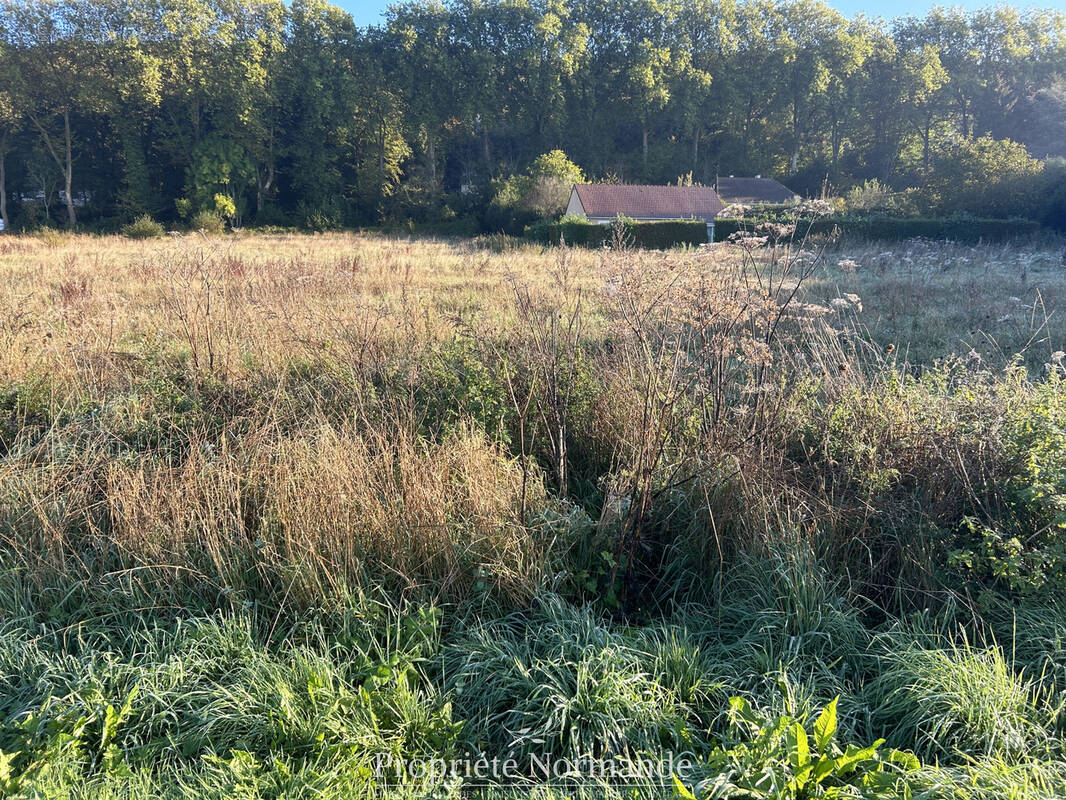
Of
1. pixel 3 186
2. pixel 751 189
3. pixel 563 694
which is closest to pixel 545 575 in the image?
pixel 563 694

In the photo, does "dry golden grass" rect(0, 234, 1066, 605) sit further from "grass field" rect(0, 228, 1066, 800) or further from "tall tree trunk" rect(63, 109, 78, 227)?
A: "tall tree trunk" rect(63, 109, 78, 227)

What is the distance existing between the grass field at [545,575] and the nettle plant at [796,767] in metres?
0.01

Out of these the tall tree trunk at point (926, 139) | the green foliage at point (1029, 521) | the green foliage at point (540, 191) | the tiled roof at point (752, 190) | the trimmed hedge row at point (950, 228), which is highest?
the tall tree trunk at point (926, 139)

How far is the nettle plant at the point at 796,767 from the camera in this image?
1.87m

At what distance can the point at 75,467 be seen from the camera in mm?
3668

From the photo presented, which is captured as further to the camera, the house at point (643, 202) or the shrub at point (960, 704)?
the house at point (643, 202)

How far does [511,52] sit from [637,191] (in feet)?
57.5

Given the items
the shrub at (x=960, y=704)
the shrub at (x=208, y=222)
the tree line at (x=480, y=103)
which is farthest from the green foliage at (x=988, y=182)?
the shrub at (x=208, y=222)

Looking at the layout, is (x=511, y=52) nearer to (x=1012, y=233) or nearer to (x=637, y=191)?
(x=637, y=191)

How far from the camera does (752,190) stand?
1785 inches

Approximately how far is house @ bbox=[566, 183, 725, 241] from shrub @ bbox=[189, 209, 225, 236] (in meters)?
17.7

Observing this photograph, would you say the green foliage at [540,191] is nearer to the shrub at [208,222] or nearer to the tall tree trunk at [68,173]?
the shrub at [208,222]

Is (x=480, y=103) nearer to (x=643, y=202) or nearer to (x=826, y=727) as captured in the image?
(x=643, y=202)

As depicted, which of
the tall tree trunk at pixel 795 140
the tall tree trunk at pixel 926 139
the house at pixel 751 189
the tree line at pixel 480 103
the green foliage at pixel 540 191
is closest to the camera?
the green foliage at pixel 540 191
